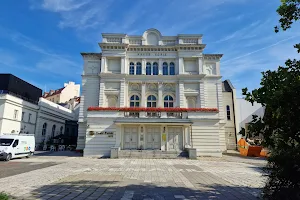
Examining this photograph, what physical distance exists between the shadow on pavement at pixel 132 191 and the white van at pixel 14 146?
1264 cm

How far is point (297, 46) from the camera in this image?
4781 millimetres

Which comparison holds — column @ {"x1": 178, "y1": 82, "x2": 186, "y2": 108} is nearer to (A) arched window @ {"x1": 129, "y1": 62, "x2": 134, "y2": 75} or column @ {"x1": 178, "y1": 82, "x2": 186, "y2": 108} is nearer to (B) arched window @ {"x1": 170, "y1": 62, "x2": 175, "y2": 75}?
(B) arched window @ {"x1": 170, "y1": 62, "x2": 175, "y2": 75}

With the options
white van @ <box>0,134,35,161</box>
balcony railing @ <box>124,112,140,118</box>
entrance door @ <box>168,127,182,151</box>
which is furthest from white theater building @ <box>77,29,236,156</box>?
white van @ <box>0,134,35,161</box>

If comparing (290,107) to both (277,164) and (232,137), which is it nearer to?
(277,164)

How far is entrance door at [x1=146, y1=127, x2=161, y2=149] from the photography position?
72.1 feet

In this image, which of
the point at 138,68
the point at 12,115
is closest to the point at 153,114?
the point at 138,68

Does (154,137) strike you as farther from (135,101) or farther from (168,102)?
(135,101)

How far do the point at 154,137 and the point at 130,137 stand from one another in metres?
2.63

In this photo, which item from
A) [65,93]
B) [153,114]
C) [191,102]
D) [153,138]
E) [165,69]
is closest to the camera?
[153,138]

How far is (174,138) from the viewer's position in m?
22.1

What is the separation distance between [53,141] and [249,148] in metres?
30.7

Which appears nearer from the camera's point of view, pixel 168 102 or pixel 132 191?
pixel 132 191

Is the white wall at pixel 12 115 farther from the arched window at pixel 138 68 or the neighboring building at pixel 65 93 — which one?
the neighboring building at pixel 65 93

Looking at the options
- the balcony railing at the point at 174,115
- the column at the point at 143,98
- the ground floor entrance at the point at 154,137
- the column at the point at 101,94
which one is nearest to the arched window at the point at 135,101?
the column at the point at 143,98
